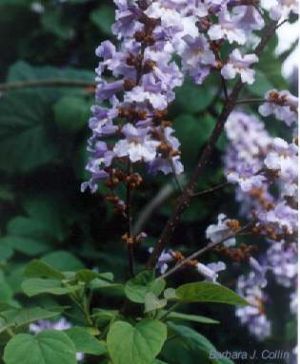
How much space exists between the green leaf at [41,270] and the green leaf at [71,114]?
2.57 feet

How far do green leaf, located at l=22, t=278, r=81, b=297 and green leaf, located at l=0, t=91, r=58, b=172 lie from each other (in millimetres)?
859

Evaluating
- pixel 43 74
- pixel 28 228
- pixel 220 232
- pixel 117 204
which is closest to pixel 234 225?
pixel 220 232

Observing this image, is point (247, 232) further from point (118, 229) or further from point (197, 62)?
point (118, 229)

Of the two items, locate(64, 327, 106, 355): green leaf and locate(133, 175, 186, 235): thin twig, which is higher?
locate(133, 175, 186, 235): thin twig

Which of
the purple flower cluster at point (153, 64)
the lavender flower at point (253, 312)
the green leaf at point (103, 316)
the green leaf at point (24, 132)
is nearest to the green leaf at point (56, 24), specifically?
the green leaf at point (24, 132)

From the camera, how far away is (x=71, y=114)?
1.90 meters

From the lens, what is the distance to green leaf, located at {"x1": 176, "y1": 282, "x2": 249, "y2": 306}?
3.37 feet

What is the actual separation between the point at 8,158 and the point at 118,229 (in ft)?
0.94

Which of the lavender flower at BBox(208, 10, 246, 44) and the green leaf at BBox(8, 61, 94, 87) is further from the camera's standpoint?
the green leaf at BBox(8, 61, 94, 87)

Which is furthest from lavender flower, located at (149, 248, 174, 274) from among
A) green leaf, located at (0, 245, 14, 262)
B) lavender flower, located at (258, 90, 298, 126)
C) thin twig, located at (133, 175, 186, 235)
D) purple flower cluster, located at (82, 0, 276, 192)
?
thin twig, located at (133, 175, 186, 235)

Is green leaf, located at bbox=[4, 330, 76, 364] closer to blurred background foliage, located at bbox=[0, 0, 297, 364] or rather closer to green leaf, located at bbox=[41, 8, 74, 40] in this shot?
blurred background foliage, located at bbox=[0, 0, 297, 364]

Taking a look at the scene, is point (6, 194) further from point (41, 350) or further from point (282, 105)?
point (41, 350)

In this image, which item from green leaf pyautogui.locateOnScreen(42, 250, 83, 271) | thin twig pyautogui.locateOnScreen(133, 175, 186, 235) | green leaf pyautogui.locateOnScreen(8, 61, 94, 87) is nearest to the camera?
green leaf pyautogui.locateOnScreen(42, 250, 83, 271)

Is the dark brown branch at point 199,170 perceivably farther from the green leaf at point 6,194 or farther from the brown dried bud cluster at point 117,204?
the green leaf at point 6,194
